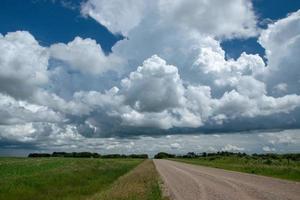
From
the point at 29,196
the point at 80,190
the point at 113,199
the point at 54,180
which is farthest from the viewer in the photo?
the point at 54,180

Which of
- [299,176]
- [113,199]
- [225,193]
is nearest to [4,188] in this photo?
[113,199]

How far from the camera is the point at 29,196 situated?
2709 centimetres

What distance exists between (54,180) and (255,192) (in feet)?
62.8

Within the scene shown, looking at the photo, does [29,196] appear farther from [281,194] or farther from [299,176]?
[299,176]

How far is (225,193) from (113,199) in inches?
259

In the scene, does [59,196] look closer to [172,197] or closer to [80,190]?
[80,190]

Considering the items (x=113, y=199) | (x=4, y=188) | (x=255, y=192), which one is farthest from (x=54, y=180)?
(x=255, y=192)

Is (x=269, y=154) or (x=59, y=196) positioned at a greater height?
(x=269, y=154)

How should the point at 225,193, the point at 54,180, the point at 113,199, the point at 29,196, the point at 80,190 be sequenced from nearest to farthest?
the point at 113,199
the point at 225,193
the point at 29,196
the point at 80,190
the point at 54,180

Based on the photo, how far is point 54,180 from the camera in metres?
37.8

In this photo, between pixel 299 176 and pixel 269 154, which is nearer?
pixel 299 176

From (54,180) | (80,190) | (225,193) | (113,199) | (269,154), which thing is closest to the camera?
(113,199)

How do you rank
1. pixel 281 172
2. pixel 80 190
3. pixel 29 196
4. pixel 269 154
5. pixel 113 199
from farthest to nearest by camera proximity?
pixel 269 154 < pixel 281 172 < pixel 80 190 < pixel 29 196 < pixel 113 199

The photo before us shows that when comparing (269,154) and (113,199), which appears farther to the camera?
(269,154)
